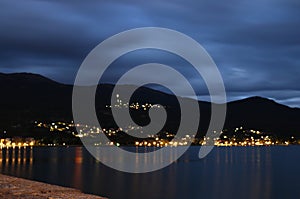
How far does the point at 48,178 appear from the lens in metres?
81.4

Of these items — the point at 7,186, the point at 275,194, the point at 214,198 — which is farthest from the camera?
the point at 275,194

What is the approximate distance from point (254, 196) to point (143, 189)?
1567 centimetres

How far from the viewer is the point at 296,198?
62375 mm

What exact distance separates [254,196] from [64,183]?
3021cm

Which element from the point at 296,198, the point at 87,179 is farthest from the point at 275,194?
the point at 87,179

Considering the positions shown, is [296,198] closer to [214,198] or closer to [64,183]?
[214,198]

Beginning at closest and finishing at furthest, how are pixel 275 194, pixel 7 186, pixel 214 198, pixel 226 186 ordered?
pixel 7 186 → pixel 214 198 → pixel 275 194 → pixel 226 186

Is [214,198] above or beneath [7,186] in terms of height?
beneath

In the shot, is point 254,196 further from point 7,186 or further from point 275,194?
point 7,186

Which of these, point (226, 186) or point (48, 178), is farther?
point (48, 178)

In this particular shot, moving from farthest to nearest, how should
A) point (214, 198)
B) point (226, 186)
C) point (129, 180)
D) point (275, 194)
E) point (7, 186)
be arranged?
point (129, 180) < point (226, 186) < point (275, 194) < point (214, 198) < point (7, 186)

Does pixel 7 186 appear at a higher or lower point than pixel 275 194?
higher

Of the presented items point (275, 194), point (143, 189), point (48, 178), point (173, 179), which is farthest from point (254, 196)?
point (48, 178)

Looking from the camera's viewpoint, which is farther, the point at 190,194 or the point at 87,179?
the point at 87,179
